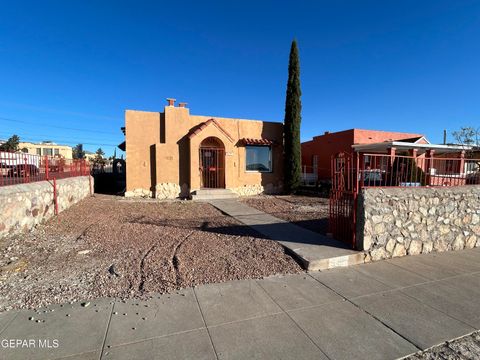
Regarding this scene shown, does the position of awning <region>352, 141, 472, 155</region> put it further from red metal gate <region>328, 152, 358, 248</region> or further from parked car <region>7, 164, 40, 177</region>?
parked car <region>7, 164, 40, 177</region>

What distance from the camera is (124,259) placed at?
15.5ft

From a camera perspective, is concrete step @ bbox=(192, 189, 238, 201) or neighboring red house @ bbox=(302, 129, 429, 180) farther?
neighboring red house @ bbox=(302, 129, 429, 180)

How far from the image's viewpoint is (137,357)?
247 cm

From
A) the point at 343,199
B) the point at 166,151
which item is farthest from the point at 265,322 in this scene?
the point at 166,151

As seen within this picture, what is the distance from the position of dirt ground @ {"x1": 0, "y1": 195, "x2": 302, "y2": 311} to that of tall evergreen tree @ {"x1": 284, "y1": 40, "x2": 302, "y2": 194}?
8.56 m

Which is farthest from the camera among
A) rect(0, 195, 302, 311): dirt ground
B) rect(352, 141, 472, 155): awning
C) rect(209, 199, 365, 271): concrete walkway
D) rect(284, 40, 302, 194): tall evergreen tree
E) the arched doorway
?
rect(352, 141, 472, 155): awning

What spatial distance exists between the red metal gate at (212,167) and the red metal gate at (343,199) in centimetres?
892

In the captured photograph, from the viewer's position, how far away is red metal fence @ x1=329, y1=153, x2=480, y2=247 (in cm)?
536

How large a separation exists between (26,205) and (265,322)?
6.48 m

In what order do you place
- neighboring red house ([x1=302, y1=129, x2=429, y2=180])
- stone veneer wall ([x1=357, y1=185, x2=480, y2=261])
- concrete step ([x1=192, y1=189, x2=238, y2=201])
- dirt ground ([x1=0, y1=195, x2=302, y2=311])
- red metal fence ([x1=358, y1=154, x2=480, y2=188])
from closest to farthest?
dirt ground ([x1=0, y1=195, x2=302, y2=311]) < stone veneer wall ([x1=357, y1=185, x2=480, y2=261]) < red metal fence ([x1=358, y1=154, x2=480, y2=188]) < concrete step ([x1=192, y1=189, x2=238, y2=201]) < neighboring red house ([x1=302, y1=129, x2=429, y2=180])

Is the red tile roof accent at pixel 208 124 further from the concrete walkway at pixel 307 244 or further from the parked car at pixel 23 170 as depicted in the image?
the parked car at pixel 23 170

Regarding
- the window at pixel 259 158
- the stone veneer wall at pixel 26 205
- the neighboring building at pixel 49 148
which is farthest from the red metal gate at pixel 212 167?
the neighboring building at pixel 49 148

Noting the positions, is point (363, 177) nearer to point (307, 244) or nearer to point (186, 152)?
point (307, 244)

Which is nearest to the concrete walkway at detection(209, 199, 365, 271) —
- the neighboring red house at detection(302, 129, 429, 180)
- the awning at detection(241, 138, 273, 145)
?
the awning at detection(241, 138, 273, 145)
